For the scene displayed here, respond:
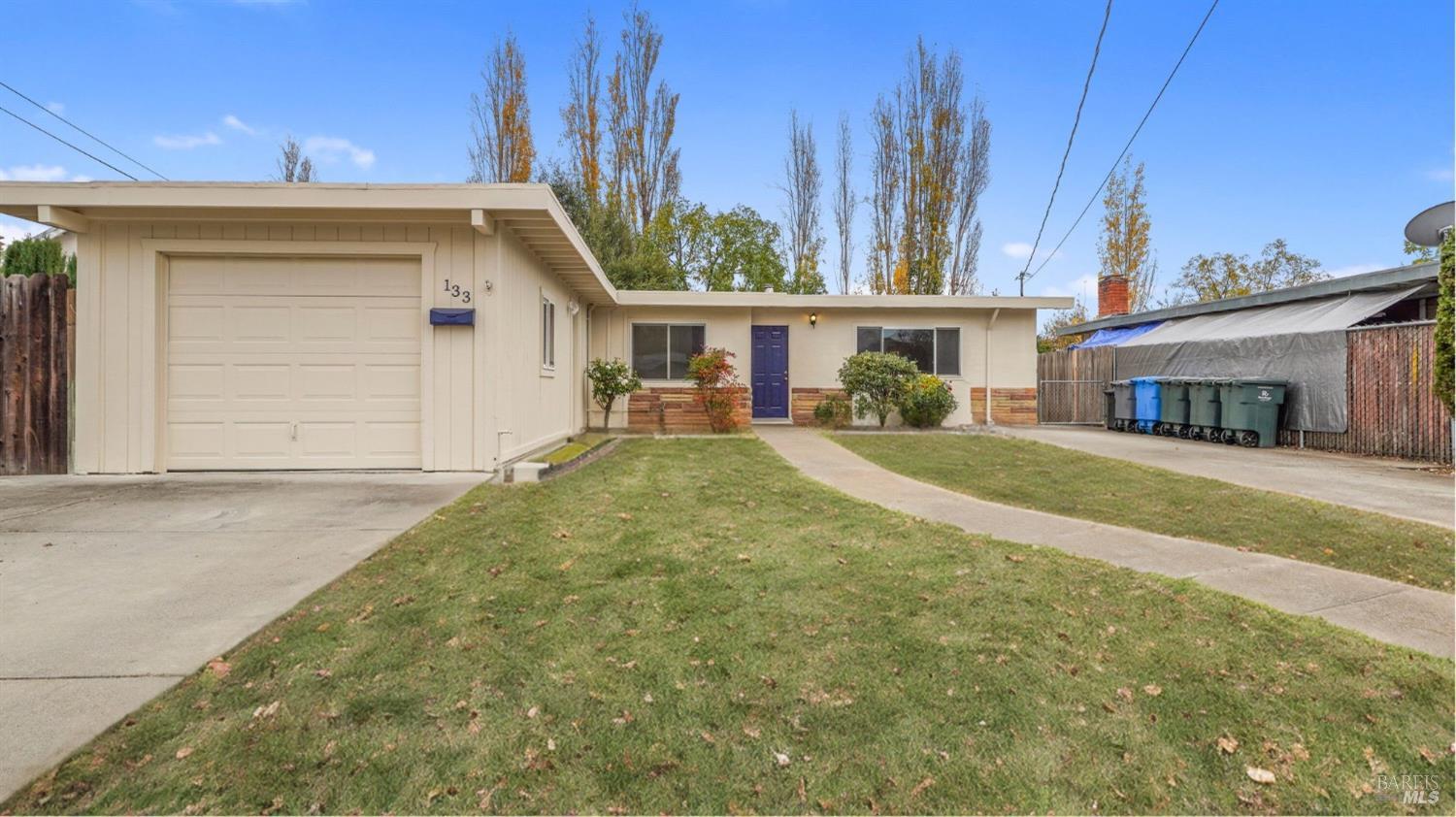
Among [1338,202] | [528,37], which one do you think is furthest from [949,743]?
[528,37]

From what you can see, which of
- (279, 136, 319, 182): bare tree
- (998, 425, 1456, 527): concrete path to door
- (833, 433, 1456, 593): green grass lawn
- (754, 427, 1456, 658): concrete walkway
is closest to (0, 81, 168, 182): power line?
(279, 136, 319, 182): bare tree

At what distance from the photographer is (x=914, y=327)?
1300cm

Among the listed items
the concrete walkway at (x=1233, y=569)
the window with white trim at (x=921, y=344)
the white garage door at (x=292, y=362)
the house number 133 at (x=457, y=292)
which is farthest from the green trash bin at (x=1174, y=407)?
the white garage door at (x=292, y=362)

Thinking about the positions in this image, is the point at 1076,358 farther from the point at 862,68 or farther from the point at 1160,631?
the point at 1160,631

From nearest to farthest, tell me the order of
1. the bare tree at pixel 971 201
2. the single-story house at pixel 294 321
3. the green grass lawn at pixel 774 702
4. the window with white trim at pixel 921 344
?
the green grass lawn at pixel 774 702 < the single-story house at pixel 294 321 < the window with white trim at pixel 921 344 < the bare tree at pixel 971 201

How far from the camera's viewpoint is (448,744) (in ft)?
6.12

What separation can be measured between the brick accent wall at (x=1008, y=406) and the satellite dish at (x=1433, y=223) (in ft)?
19.7

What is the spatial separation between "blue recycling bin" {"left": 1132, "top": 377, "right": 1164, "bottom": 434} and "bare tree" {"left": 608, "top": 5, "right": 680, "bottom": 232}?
1461 centimetres

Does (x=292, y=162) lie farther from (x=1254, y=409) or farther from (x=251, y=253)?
(x=1254, y=409)

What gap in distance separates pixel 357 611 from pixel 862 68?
2119cm

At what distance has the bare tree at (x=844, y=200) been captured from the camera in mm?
22875

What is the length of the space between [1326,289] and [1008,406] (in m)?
5.68

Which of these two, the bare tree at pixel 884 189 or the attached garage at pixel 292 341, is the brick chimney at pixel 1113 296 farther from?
the attached garage at pixel 292 341

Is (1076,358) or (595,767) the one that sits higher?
(1076,358)
